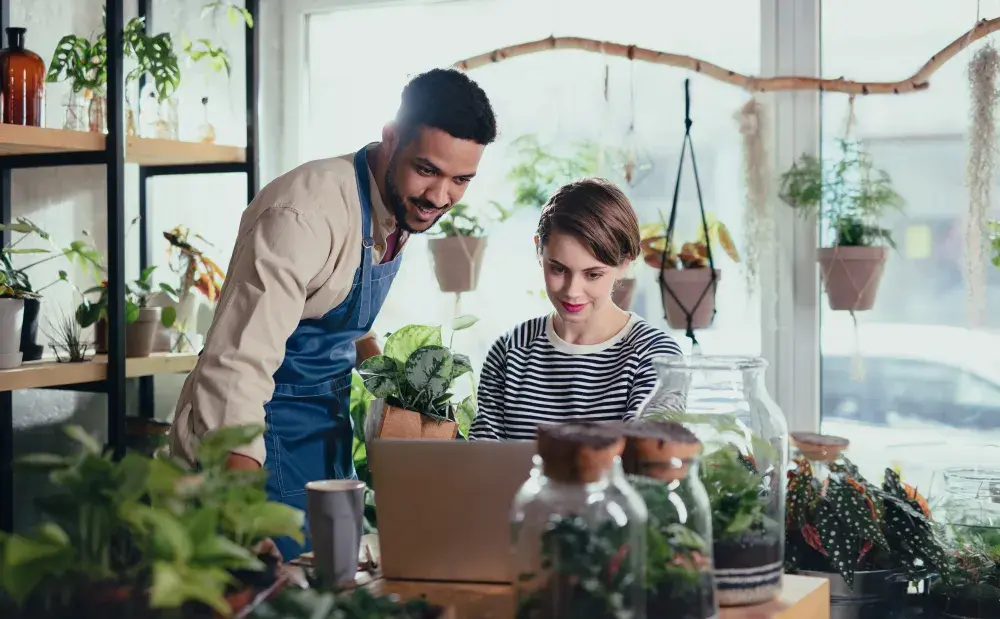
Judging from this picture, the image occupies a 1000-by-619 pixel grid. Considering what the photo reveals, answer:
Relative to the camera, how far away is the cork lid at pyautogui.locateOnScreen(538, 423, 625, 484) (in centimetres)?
107

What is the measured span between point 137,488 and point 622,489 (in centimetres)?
48

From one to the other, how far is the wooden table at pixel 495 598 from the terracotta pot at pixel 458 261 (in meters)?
1.86

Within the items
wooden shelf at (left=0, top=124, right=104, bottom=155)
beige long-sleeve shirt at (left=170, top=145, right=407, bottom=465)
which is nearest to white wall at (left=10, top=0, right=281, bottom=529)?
wooden shelf at (left=0, top=124, right=104, bottom=155)

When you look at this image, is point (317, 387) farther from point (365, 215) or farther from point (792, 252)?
point (792, 252)

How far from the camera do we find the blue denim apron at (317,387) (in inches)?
86.4

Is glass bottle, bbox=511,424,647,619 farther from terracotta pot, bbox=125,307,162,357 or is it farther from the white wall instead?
the white wall

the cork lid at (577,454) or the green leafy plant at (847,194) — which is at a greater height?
the green leafy plant at (847,194)

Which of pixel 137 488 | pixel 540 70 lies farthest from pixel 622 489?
pixel 540 70

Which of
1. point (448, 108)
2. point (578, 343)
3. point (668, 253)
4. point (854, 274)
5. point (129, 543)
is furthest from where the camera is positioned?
point (668, 253)

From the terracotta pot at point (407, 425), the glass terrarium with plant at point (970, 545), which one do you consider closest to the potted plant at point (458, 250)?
the terracotta pot at point (407, 425)

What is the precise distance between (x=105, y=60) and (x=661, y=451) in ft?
7.05

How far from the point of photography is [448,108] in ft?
6.66

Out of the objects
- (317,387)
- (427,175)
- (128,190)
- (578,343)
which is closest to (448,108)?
(427,175)

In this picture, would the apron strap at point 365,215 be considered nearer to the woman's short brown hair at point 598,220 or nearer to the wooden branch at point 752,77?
the woman's short brown hair at point 598,220
